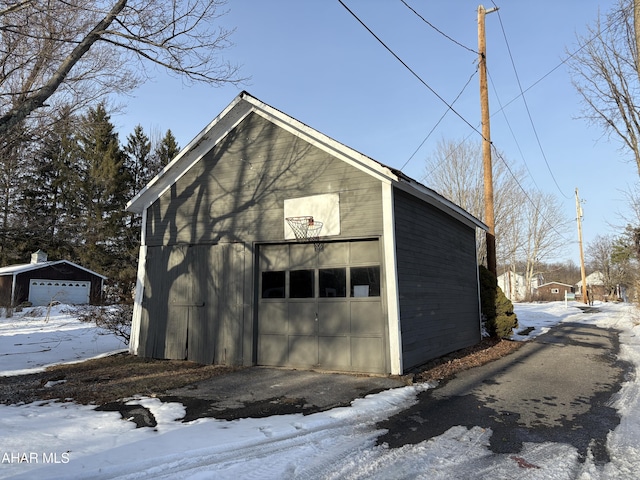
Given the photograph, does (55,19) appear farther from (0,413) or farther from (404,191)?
(404,191)

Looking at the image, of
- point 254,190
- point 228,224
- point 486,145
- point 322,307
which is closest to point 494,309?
point 486,145

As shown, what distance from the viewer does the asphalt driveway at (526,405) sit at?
471 cm

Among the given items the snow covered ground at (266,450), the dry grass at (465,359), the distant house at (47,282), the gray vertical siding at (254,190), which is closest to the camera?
the snow covered ground at (266,450)

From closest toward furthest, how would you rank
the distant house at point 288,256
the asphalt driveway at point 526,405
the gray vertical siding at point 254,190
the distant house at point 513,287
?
the asphalt driveway at point 526,405, the distant house at point 288,256, the gray vertical siding at point 254,190, the distant house at point 513,287

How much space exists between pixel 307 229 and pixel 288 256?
0.78 meters

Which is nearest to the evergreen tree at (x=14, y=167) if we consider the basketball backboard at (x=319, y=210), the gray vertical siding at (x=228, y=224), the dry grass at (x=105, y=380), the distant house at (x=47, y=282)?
the gray vertical siding at (x=228, y=224)

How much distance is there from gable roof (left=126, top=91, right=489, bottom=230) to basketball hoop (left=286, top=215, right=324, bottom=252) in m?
1.48

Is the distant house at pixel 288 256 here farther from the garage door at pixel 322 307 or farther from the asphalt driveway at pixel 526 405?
the asphalt driveway at pixel 526 405

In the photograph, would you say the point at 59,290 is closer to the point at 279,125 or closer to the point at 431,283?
the point at 279,125

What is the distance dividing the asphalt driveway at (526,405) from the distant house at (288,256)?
1386mm

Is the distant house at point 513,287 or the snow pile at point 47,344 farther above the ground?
the distant house at point 513,287

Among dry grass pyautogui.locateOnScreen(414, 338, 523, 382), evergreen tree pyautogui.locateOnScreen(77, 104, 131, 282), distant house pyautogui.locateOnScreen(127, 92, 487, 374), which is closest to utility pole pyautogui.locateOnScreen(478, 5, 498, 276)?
dry grass pyautogui.locateOnScreen(414, 338, 523, 382)

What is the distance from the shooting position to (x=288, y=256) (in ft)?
29.4

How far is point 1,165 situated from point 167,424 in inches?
510
